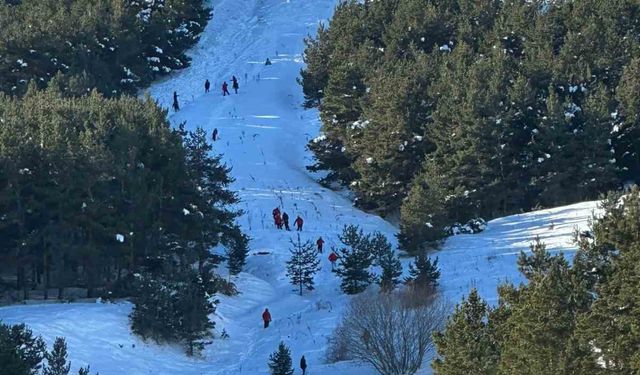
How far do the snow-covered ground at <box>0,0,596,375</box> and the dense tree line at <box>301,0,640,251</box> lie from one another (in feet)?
6.34

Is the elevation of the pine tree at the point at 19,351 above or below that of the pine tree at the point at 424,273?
below

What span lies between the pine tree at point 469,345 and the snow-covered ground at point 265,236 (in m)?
7.31

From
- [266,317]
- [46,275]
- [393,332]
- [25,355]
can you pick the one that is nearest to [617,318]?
[393,332]

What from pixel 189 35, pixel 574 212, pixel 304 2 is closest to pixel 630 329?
pixel 574 212

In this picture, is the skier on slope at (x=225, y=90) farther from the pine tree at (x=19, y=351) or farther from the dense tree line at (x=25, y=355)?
the dense tree line at (x=25, y=355)

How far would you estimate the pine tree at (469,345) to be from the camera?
2080 cm

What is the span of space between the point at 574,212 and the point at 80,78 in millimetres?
25003

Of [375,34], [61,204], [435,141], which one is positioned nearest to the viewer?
[61,204]

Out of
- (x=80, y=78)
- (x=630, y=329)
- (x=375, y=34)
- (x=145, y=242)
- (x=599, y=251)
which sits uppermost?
(x=375, y=34)

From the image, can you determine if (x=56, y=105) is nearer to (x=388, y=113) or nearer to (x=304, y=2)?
(x=388, y=113)

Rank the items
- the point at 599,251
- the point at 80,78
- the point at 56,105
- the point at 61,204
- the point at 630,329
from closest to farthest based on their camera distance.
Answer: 1. the point at 630,329
2. the point at 599,251
3. the point at 61,204
4. the point at 56,105
5. the point at 80,78

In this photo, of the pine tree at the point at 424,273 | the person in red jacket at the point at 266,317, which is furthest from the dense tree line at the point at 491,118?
the person in red jacket at the point at 266,317

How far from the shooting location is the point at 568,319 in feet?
65.7

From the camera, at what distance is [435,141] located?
44.2 m
